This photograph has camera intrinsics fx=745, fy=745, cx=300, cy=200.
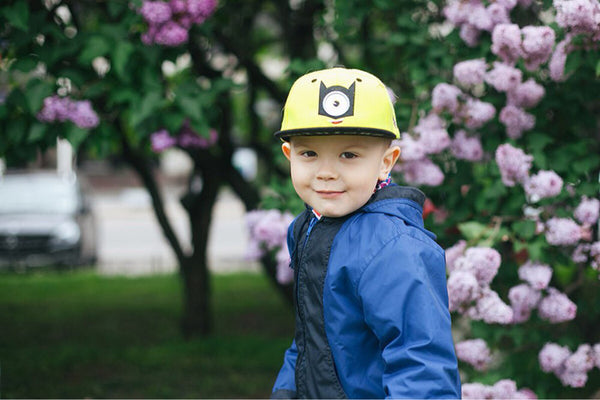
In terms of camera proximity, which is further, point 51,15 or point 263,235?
point 51,15

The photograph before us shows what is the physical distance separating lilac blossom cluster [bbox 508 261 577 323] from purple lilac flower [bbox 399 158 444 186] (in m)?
0.59

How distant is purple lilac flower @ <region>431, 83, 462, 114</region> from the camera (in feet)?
11.9

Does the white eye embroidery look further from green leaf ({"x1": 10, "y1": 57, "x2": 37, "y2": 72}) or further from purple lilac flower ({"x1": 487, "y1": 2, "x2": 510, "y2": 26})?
green leaf ({"x1": 10, "y1": 57, "x2": 37, "y2": 72})

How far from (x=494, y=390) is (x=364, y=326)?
5.89 ft

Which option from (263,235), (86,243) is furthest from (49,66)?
(86,243)

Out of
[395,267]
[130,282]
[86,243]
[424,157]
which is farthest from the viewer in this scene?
[86,243]

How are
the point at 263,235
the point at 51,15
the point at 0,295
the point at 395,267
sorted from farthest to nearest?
the point at 0,295, the point at 51,15, the point at 263,235, the point at 395,267

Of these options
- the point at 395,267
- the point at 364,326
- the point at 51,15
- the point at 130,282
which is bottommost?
the point at 130,282

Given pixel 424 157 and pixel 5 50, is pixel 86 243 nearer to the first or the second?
pixel 5 50

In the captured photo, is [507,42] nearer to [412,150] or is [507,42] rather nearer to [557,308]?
[412,150]

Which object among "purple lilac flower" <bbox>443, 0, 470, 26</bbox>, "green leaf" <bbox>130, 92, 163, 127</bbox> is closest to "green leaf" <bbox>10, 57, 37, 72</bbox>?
"green leaf" <bbox>130, 92, 163, 127</bbox>

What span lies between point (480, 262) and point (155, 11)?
2.12 metres

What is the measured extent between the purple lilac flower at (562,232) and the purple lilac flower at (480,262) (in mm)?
328

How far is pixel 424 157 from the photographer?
12.1 feet
